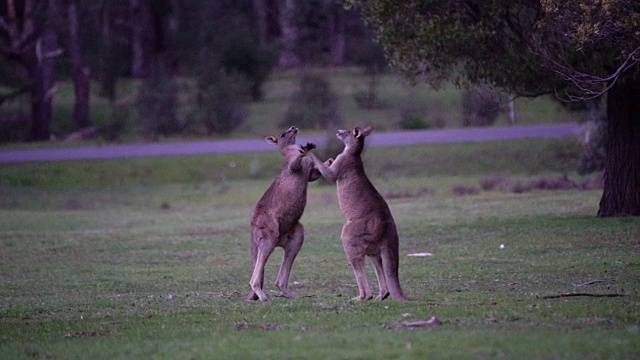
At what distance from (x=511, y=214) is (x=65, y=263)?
11.0 m

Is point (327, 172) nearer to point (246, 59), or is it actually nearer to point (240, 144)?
point (240, 144)

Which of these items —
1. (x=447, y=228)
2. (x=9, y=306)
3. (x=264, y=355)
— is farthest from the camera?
(x=447, y=228)

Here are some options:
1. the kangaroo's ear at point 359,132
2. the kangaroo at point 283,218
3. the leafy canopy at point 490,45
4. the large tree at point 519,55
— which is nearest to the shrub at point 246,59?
the large tree at point 519,55

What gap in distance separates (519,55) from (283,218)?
8.79 meters

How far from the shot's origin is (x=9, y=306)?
1477 centimetres

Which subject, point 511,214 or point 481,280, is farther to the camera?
point 511,214

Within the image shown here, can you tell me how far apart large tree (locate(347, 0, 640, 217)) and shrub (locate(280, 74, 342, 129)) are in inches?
1035

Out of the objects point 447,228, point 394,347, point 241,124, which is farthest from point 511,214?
point 241,124

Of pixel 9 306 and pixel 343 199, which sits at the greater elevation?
pixel 343 199

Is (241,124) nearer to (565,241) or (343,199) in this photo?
(565,241)

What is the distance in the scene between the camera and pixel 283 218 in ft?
44.4

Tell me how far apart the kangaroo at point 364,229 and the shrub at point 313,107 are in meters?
35.0

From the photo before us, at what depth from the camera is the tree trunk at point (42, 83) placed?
168ft

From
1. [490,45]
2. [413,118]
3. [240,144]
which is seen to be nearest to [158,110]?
[240,144]
